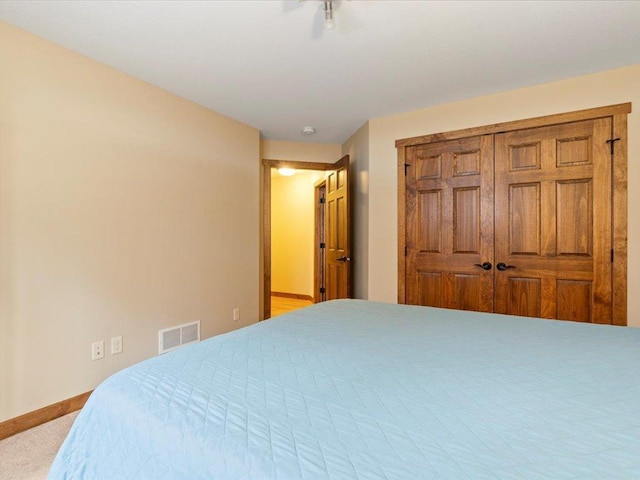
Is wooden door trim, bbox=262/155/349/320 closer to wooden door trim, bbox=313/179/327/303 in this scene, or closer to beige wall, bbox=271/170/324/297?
wooden door trim, bbox=313/179/327/303

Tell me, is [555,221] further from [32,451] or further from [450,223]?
[32,451]

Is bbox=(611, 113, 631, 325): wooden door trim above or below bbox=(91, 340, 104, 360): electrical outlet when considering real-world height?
above

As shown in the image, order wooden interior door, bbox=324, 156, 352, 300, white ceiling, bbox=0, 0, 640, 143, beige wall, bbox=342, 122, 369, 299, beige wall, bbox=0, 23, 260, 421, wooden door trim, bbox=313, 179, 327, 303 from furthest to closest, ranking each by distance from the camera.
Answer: wooden door trim, bbox=313, 179, 327, 303, wooden interior door, bbox=324, 156, 352, 300, beige wall, bbox=342, 122, 369, 299, beige wall, bbox=0, 23, 260, 421, white ceiling, bbox=0, 0, 640, 143

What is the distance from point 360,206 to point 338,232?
0.47 metres

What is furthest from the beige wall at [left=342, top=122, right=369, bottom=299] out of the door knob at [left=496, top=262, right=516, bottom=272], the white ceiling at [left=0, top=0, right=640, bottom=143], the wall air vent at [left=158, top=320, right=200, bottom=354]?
the wall air vent at [left=158, top=320, right=200, bottom=354]

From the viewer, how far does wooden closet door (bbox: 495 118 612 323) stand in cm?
269

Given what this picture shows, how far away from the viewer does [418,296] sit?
135 inches

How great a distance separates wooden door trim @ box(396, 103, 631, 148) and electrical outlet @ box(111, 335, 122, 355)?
2.98 m

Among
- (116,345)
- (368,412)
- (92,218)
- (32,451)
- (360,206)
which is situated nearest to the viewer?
(368,412)

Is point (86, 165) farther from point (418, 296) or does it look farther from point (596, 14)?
point (596, 14)

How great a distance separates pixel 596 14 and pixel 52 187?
3416 millimetres

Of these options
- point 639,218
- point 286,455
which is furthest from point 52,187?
point 639,218

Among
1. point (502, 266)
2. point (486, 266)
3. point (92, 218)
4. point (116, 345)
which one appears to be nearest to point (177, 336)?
point (116, 345)

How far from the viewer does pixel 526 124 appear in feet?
9.60
